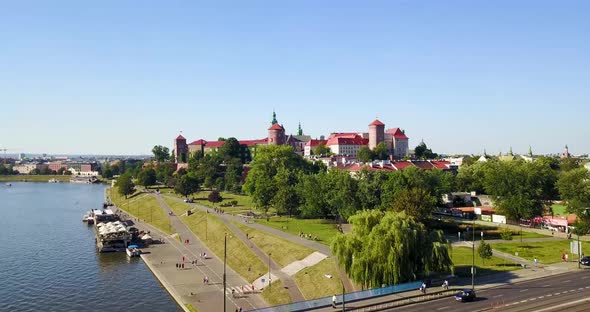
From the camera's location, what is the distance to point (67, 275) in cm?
6669

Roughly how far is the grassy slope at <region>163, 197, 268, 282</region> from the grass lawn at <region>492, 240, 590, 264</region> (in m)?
30.2

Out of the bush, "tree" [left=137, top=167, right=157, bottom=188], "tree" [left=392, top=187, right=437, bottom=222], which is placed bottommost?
the bush

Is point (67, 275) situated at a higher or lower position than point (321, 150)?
lower

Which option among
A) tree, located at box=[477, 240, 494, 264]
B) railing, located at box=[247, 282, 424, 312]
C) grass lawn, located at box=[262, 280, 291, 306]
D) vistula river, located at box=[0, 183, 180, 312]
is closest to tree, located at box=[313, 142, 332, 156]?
vistula river, located at box=[0, 183, 180, 312]

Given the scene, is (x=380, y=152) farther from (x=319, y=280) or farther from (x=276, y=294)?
(x=276, y=294)

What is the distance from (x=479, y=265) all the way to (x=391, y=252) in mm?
13191

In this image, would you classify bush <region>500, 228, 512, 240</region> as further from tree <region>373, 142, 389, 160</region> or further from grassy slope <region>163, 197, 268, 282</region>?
tree <region>373, 142, 389, 160</region>

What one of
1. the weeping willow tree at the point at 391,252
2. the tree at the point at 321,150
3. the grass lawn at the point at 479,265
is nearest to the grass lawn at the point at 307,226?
the weeping willow tree at the point at 391,252

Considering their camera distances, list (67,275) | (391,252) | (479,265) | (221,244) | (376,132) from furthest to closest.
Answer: (376,132)
(221,244)
(67,275)
(479,265)
(391,252)

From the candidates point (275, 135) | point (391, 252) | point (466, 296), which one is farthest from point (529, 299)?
point (275, 135)

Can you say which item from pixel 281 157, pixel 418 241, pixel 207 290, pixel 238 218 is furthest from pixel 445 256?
pixel 281 157

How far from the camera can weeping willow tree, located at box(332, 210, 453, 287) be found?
45406 millimetres

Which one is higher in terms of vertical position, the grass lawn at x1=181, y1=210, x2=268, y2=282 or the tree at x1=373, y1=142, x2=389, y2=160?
the tree at x1=373, y1=142, x2=389, y2=160

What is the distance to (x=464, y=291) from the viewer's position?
4000 cm
